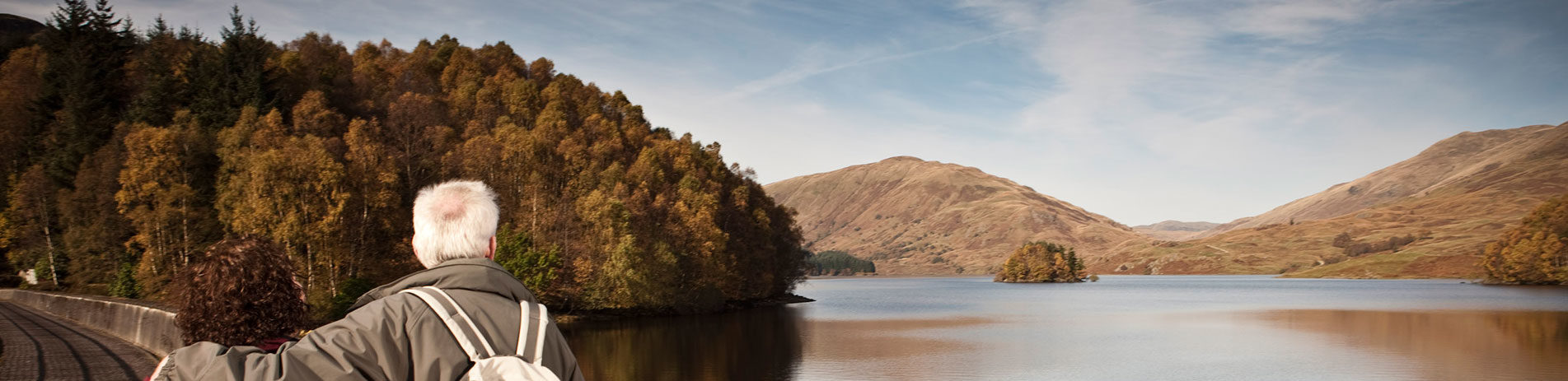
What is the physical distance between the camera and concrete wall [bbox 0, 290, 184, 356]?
22859 millimetres

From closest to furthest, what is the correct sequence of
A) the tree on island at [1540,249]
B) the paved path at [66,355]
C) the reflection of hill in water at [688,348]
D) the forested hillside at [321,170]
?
the paved path at [66,355] → the reflection of hill in water at [688,348] → the forested hillside at [321,170] → the tree on island at [1540,249]

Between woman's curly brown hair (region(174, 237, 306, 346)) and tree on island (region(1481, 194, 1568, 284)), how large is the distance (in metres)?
180

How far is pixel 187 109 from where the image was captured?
2606 inches

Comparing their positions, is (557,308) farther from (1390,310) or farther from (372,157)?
(1390,310)

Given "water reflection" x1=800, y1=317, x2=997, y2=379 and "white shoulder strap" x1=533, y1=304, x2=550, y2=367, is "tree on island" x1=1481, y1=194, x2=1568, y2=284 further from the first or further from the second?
"white shoulder strap" x1=533, y1=304, x2=550, y2=367

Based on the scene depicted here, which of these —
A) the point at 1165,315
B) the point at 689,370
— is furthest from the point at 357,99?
the point at 1165,315

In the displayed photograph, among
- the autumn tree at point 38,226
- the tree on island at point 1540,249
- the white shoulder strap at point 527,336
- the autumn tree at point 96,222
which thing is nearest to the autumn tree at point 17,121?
the autumn tree at point 38,226

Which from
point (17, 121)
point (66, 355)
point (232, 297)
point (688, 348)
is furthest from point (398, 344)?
point (17, 121)

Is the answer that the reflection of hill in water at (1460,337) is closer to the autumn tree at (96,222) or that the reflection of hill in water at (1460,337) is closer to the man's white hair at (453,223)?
the man's white hair at (453,223)

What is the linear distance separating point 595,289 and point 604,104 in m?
36.9

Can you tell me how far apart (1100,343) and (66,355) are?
52.6 metres

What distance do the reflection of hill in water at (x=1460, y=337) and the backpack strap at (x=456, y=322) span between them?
1882 inches

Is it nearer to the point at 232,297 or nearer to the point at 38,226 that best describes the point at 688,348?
the point at 232,297

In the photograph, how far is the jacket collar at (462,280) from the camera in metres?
3.46
